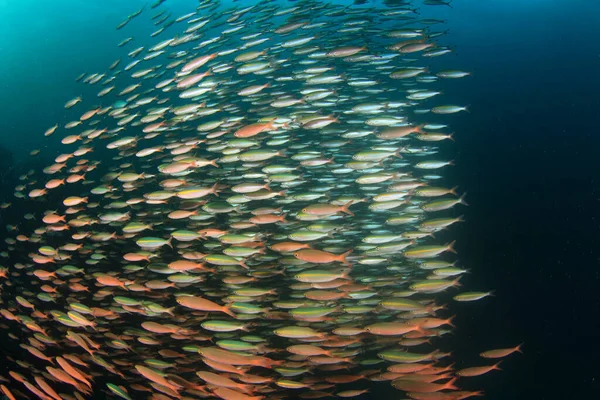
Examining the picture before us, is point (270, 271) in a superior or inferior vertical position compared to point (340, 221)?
superior

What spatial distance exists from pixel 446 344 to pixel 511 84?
13019 millimetres

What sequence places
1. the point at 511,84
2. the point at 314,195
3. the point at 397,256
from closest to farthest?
the point at 314,195, the point at 397,256, the point at 511,84

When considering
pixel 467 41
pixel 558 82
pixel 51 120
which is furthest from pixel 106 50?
pixel 558 82

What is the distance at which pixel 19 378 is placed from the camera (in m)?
5.27

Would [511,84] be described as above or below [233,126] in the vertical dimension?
below

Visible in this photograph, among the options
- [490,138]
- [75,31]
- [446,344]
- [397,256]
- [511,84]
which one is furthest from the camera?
[75,31]

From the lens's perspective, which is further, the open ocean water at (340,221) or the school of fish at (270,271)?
the open ocean water at (340,221)

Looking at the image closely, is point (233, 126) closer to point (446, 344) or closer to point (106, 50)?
point (446, 344)

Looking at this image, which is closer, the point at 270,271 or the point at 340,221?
the point at 270,271

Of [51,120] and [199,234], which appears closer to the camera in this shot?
[199,234]

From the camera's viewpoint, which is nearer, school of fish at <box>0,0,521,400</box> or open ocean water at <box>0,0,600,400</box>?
school of fish at <box>0,0,521,400</box>

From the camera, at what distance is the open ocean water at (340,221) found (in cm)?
543

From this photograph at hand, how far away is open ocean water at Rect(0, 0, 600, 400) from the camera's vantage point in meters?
5.43

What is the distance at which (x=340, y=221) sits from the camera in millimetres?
6898
